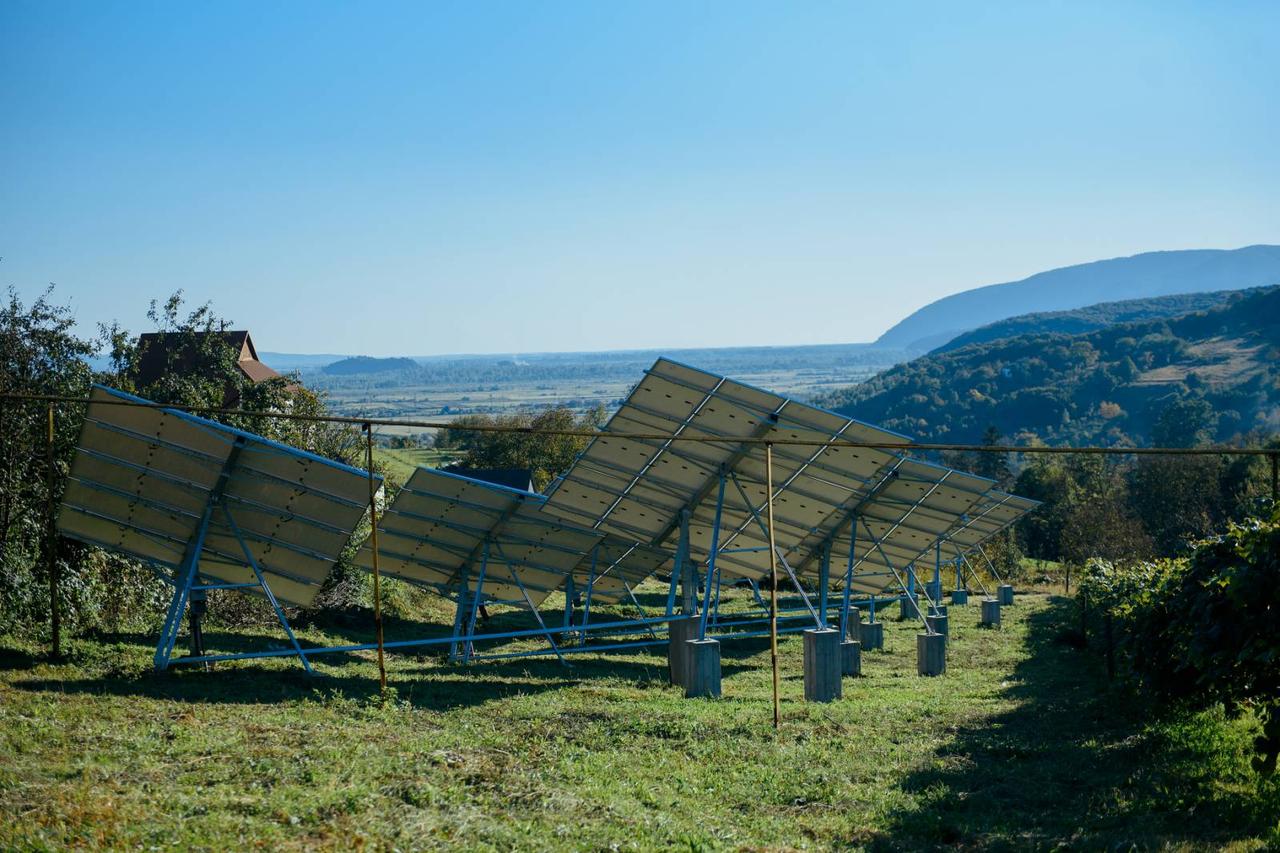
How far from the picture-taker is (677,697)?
19.1 meters

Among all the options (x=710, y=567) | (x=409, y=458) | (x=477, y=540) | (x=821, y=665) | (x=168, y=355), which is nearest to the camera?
(x=710, y=567)

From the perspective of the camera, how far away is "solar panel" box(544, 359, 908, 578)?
19.1 m

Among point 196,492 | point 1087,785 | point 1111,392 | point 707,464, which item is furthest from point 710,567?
point 1111,392

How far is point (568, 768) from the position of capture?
1234 cm

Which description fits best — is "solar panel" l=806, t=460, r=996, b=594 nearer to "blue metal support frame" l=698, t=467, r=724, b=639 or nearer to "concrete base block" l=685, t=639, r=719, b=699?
"blue metal support frame" l=698, t=467, r=724, b=639

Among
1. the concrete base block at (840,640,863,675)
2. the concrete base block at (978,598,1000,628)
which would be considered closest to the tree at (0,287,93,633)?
the concrete base block at (840,640,863,675)

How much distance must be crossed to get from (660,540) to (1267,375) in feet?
530

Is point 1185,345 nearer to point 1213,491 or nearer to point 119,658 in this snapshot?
point 1213,491

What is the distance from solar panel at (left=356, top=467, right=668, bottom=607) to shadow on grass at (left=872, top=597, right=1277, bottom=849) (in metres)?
10.1

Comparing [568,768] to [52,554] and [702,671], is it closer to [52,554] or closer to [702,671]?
[702,671]

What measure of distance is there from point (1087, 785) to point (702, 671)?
7932 millimetres

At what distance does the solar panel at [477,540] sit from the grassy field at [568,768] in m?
3.90

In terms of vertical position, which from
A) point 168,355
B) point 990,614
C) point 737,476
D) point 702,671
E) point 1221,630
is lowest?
point 990,614

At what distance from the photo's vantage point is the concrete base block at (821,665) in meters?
19.3
